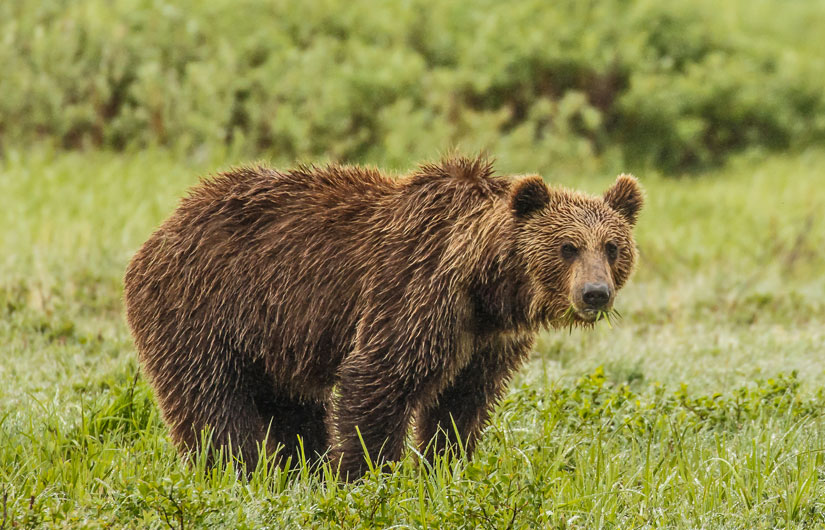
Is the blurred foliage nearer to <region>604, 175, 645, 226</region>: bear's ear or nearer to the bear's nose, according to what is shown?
<region>604, 175, 645, 226</region>: bear's ear

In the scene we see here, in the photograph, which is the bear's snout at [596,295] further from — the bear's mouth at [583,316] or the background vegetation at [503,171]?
the background vegetation at [503,171]

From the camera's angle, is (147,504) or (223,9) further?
(223,9)

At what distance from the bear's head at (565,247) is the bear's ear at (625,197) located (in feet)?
0.24

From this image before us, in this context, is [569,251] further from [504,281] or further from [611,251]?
[504,281]

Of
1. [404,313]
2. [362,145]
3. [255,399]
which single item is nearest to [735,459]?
[404,313]

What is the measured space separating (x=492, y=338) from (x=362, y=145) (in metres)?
8.78

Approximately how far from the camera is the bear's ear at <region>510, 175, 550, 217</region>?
15.3ft

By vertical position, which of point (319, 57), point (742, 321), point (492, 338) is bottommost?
point (742, 321)

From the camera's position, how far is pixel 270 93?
13.5 metres

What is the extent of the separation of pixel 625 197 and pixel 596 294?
629mm

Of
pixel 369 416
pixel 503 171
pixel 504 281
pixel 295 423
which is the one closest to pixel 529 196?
pixel 504 281

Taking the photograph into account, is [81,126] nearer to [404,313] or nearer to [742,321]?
[742,321]

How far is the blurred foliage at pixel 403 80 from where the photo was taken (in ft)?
43.1

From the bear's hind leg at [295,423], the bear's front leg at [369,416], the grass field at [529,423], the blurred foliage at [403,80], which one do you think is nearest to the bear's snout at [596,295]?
the grass field at [529,423]
